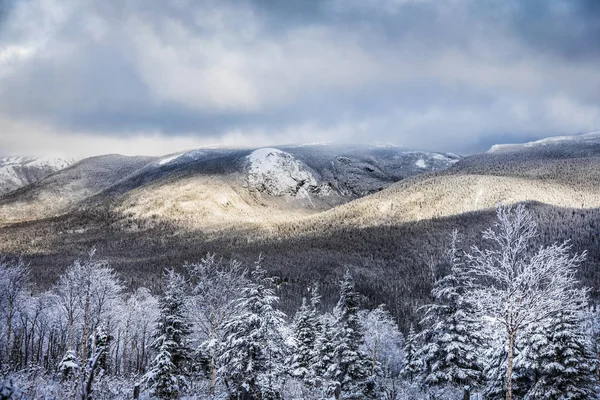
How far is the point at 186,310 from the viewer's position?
102 feet

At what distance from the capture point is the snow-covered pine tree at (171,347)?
28.4 meters

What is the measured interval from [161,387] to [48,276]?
149m

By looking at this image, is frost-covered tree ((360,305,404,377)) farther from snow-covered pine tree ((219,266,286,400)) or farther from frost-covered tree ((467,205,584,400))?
frost-covered tree ((467,205,584,400))

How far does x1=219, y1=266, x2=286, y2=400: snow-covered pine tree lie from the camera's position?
2264 cm

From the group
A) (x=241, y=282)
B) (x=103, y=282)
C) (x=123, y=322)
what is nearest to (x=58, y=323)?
(x=123, y=322)

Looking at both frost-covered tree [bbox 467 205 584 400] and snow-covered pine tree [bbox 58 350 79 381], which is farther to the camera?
frost-covered tree [bbox 467 205 584 400]

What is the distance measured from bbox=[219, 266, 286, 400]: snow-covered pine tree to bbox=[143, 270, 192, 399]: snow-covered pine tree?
7.03m

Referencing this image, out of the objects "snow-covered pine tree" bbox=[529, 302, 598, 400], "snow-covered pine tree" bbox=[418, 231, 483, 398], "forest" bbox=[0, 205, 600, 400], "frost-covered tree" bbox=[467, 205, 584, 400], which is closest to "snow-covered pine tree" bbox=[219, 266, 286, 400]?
"forest" bbox=[0, 205, 600, 400]

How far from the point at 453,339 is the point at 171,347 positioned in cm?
1926

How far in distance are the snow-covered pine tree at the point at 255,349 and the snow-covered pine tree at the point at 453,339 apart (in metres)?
10.2

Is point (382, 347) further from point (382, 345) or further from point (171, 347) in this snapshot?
point (171, 347)

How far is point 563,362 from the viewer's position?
2284 cm

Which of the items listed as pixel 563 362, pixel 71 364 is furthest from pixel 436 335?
pixel 71 364

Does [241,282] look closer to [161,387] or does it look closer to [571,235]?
[161,387]
